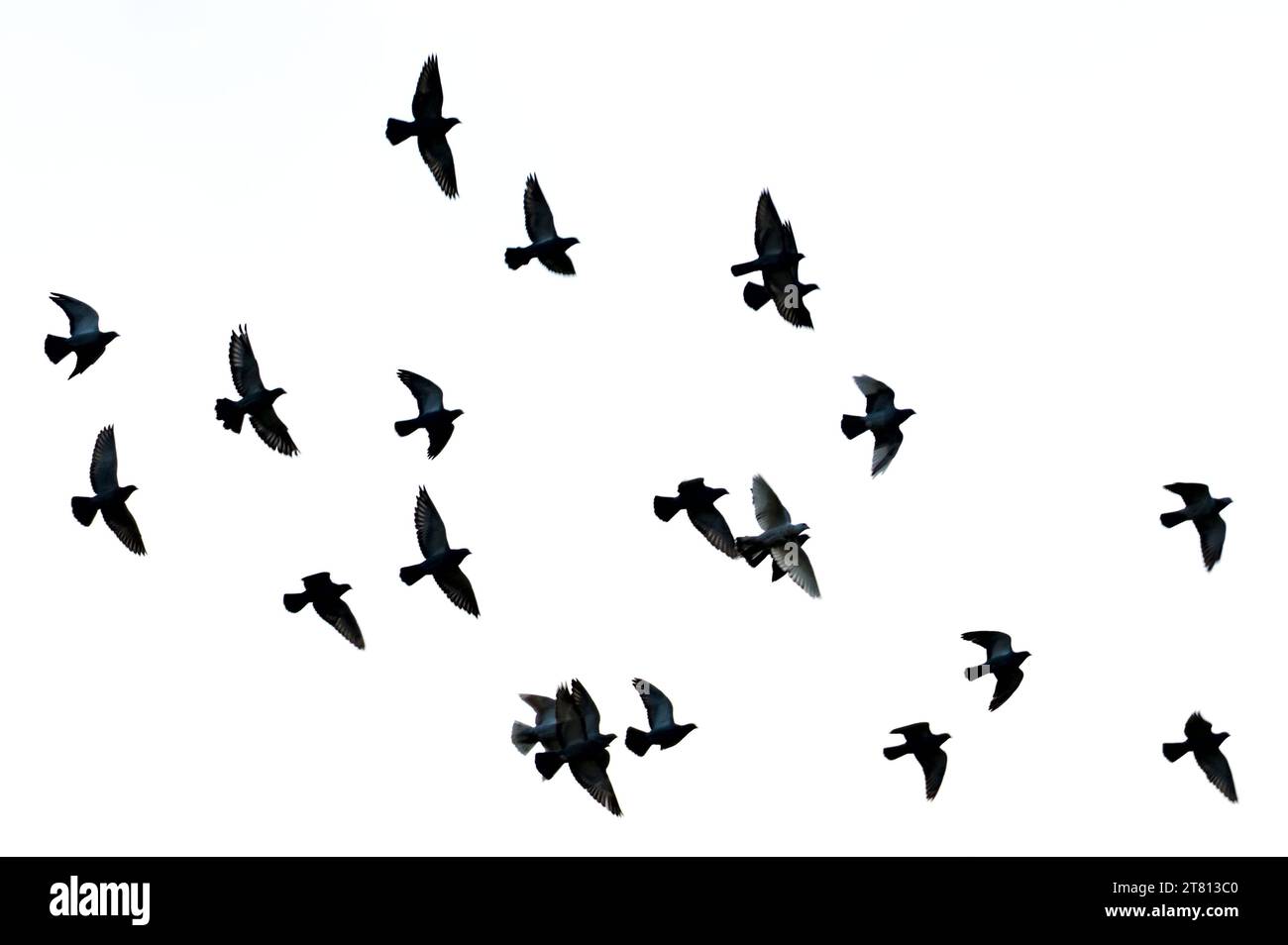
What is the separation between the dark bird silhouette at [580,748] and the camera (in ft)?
96.9

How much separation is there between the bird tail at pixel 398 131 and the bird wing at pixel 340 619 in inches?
259

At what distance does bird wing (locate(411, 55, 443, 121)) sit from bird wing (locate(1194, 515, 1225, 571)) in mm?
12557

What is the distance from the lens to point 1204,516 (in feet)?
106

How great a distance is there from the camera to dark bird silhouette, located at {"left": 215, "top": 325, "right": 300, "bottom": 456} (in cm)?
3114

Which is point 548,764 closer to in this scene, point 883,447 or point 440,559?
point 440,559

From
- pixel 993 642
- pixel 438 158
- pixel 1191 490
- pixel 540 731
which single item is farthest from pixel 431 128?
pixel 1191 490

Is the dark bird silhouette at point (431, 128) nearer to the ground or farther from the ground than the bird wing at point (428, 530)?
farther from the ground

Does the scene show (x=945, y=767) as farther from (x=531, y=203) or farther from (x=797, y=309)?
(x=531, y=203)

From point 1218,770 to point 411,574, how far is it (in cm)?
1153

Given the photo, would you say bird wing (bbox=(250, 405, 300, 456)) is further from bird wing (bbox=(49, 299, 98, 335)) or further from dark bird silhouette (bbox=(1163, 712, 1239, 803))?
dark bird silhouette (bbox=(1163, 712, 1239, 803))

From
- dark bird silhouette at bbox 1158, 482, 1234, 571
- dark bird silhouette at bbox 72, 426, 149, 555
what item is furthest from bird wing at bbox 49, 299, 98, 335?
dark bird silhouette at bbox 1158, 482, 1234, 571

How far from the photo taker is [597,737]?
29750 mm

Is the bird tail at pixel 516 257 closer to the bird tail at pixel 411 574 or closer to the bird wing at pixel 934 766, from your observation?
the bird tail at pixel 411 574

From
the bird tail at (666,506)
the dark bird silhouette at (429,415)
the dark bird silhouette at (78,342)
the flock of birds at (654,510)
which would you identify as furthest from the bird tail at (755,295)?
the dark bird silhouette at (78,342)
